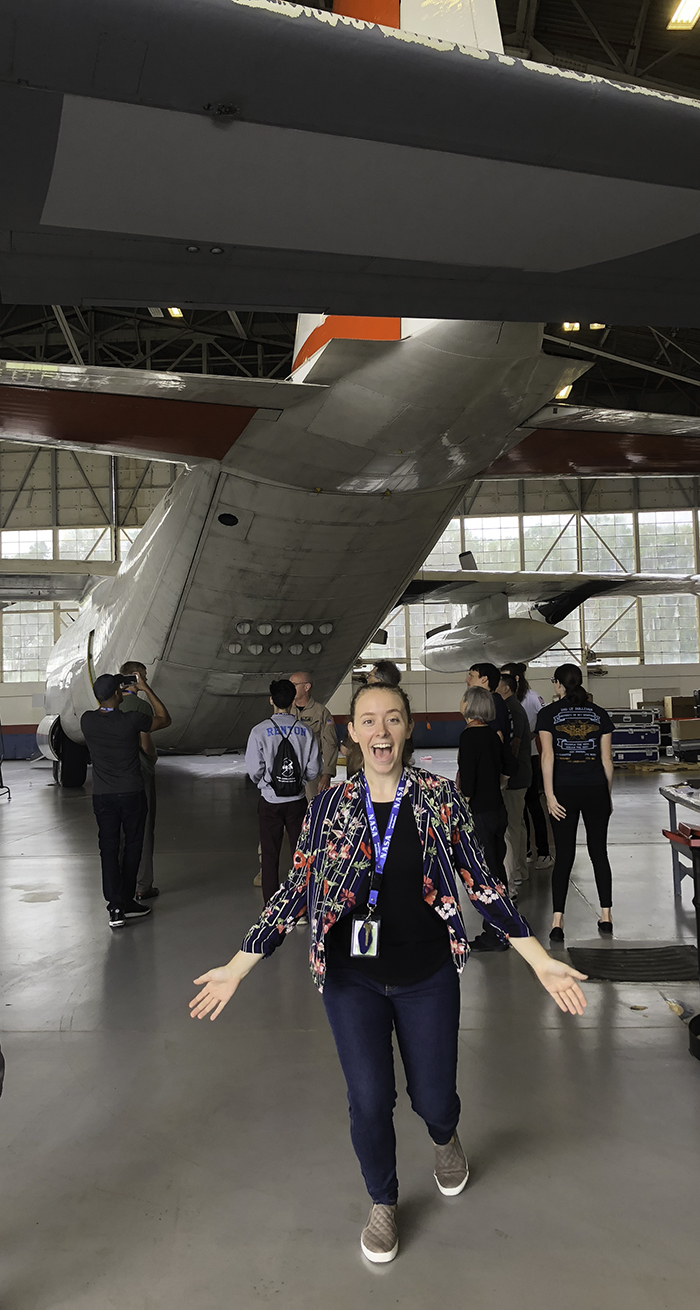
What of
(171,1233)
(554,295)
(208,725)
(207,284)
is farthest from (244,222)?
(208,725)

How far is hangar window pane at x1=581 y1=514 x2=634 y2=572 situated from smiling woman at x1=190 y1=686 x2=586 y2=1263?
90.8ft

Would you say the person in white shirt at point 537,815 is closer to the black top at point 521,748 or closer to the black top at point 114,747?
the black top at point 521,748

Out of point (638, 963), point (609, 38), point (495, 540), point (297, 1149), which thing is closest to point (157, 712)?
point (638, 963)

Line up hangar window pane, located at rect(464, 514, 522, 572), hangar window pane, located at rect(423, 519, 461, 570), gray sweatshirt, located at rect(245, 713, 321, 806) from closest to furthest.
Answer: gray sweatshirt, located at rect(245, 713, 321, 806)
hangar window pane, located at rect(464, 514, 522, 572)
hangar window pane, located at rect(423, 519, 461, 570)

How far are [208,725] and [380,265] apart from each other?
31.3ft

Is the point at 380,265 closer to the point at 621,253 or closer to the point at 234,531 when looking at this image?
the point at 621,253

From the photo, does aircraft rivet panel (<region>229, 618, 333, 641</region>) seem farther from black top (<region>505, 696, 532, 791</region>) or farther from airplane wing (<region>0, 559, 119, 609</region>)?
black top (<region>505, 696, 532, 791</region>)

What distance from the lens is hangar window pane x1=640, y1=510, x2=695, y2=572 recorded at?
93.6 ft

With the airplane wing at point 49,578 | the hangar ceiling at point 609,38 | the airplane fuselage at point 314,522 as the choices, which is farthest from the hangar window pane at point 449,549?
the airplane fuselage at point 314,522

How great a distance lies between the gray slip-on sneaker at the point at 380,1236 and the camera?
2357mm

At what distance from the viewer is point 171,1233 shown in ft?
8.29

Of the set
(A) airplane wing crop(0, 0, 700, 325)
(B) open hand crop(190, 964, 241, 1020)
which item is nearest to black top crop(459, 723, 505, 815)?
(B) open hand crop(190, 964, 241, 1020)

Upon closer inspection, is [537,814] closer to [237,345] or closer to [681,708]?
[681,708]

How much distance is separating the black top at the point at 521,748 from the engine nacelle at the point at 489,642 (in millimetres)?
6071
